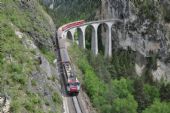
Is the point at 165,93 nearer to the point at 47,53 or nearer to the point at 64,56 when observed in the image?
the point at 64,56

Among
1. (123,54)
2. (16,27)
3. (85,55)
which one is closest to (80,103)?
(16,27)

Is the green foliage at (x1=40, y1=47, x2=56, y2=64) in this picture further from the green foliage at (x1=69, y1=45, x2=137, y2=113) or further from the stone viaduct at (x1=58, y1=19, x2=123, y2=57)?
the stone viaduct at (x1=58, y1=19, x2=123, y2=57)

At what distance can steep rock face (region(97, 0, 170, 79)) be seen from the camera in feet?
275

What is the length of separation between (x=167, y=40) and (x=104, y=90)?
36998 mm

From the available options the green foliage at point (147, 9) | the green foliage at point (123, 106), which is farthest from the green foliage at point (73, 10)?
the green foliage at point (123, 106)

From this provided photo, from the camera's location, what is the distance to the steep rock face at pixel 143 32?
83750 millimetres

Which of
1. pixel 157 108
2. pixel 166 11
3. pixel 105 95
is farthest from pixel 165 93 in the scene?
pixel 166 11

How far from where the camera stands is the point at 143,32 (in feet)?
279

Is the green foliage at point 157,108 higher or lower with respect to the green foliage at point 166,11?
lower

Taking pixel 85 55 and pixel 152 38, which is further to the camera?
pixel 152 38

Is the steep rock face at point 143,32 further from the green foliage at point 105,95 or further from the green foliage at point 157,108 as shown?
the green foliage at point 157,108

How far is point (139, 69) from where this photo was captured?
85500mm

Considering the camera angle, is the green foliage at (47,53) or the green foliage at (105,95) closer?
the green foliage at (47,53)

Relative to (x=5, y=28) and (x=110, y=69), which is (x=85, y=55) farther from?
(x=5, y=28)
